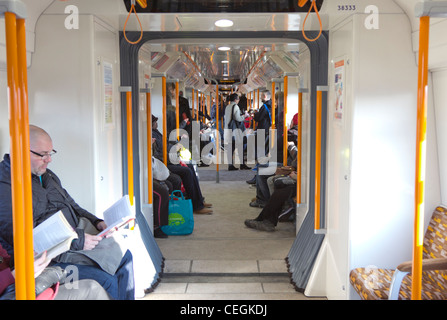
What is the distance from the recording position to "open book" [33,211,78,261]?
2416 millimetres

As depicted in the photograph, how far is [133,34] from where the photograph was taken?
4246 millimetres

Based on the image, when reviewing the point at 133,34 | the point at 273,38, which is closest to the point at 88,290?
the point at 133,34

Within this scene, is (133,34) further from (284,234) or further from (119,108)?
(284,234)

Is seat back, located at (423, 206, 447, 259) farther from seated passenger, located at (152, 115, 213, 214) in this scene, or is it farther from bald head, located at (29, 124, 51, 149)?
seated passenger, located at (152, 115, 213, 214)

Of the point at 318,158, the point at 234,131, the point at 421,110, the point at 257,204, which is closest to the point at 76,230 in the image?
the point at 318,158

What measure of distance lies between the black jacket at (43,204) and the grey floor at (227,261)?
1.22 meters

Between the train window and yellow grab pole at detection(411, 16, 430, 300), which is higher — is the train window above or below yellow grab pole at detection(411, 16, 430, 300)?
above

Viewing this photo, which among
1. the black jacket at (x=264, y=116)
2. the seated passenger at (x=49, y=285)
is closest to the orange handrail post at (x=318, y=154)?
the seated passenger at (x=49, y=285)

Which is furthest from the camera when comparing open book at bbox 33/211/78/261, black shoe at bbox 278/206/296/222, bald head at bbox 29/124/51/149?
black shoe at bbox 278/206/296/222

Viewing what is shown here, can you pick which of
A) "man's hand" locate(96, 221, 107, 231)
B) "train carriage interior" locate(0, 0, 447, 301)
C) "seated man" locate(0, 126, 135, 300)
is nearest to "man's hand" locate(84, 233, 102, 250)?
"seated man" locate(0, 126, 135, 300)

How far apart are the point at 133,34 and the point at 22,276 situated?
3.03 m

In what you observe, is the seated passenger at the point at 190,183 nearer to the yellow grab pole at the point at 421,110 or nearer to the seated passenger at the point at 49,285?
the seated passenger at the point at 49,285

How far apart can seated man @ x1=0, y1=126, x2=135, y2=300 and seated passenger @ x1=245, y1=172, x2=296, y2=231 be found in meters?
3.06

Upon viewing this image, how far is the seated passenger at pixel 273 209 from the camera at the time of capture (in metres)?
6.07
